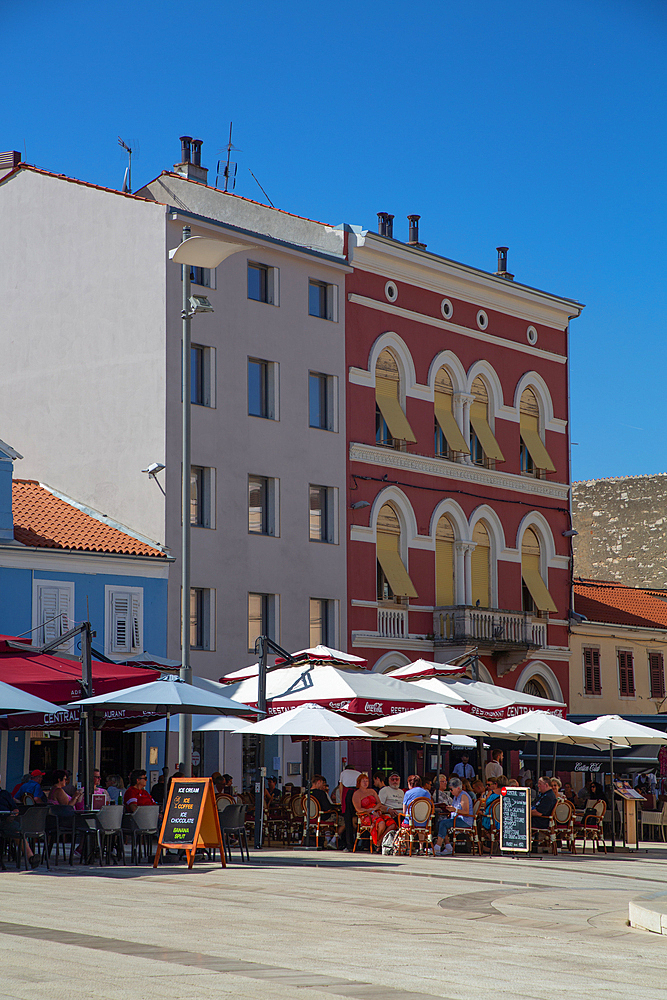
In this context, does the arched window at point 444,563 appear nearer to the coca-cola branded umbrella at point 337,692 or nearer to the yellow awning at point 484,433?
the yellow awning at point 484,433

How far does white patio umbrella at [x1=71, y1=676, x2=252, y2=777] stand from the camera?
19.5 metres

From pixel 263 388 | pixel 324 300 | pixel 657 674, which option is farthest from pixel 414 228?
pixel 657 674

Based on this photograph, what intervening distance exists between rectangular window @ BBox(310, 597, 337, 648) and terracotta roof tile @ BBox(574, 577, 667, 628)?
458 inches

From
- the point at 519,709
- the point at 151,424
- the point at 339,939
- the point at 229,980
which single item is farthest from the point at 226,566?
the point at 229,980

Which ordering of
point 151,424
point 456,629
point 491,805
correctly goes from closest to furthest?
point 491,805, point 151,424, point 456,629

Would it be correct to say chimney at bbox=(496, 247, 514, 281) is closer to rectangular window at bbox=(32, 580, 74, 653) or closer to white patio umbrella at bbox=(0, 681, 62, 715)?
rectangular window at bbox=(32, 580, 74, 653)

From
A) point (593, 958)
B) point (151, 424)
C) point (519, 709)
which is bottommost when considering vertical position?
point (593, 958)

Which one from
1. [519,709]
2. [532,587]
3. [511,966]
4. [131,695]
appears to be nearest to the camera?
[511,966]

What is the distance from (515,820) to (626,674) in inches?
958

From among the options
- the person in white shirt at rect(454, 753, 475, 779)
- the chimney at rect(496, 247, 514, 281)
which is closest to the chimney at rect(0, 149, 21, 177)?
the chimney at rect(496, 247, 514, 281)

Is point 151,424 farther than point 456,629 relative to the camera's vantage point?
No

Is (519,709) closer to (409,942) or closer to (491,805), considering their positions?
(491,805)

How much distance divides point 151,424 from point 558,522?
16320mm

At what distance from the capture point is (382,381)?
131 ft
